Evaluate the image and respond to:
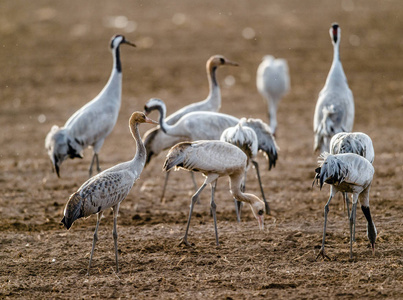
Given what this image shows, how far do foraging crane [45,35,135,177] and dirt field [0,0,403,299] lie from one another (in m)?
0.64

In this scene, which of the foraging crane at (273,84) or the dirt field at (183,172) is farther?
the foraging crane at (273,84)

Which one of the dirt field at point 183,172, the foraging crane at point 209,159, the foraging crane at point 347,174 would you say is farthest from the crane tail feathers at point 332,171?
the foraging crane at point 209,159

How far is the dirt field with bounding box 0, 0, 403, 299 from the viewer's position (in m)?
6.64

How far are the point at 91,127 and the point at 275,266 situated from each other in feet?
14.5

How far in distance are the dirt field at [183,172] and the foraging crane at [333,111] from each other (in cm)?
86

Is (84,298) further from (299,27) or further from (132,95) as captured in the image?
(299,27)

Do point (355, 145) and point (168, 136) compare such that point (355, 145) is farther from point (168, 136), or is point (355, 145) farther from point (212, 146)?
point (168, 136)

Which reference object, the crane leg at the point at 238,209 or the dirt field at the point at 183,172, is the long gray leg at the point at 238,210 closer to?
the crane leg at the point at 238,209

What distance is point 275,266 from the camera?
6.88 m

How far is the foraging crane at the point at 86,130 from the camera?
33.0ft

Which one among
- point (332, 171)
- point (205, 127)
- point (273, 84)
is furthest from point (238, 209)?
point (273, 84)

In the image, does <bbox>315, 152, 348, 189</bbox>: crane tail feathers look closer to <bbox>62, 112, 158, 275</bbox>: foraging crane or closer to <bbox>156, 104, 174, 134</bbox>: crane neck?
<bbox>62, 112, 158, 275</bbox>: foraging crane

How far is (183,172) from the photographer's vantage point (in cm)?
1166

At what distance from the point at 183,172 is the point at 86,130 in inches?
83.4
